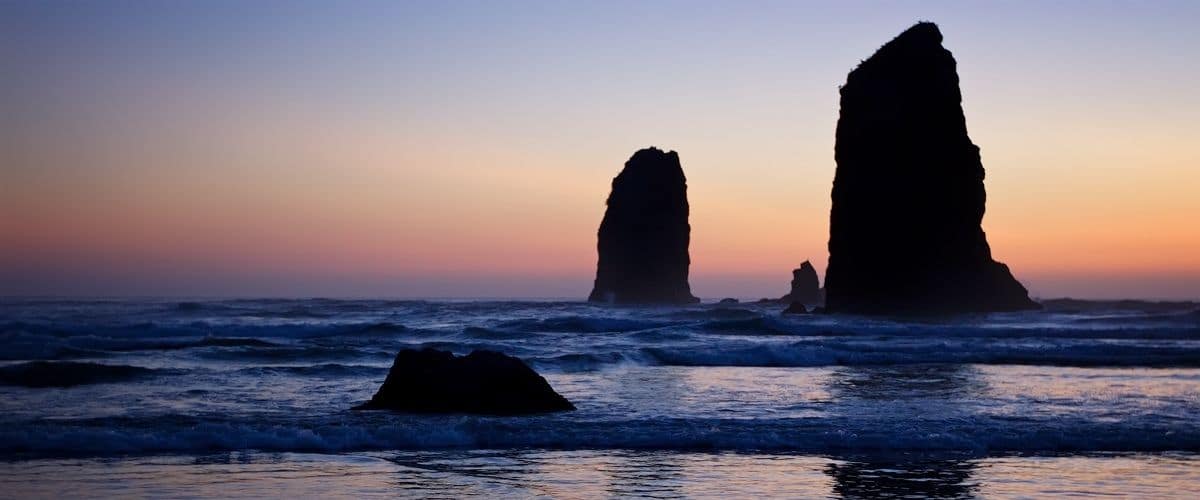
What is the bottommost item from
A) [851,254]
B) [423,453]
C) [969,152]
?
[423,453]

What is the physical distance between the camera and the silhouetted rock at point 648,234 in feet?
369

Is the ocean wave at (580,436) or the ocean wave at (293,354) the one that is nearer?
the ocean wave at (580,436)

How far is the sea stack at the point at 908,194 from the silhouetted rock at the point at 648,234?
149 feet

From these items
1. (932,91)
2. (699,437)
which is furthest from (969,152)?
(699,437)

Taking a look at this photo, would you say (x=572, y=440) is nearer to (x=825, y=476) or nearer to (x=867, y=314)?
(x=825, y=476)

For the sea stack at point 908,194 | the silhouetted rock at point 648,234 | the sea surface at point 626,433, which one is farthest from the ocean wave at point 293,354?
the silhouetted rock at point 648,234

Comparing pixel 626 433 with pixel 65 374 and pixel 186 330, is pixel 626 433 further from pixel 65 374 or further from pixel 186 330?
pixel 186 330

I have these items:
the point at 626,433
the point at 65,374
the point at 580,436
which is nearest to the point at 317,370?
the point at 65,374

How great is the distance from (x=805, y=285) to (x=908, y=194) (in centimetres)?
4916

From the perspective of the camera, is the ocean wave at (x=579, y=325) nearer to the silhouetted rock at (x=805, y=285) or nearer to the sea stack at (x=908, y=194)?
the sea stack at (x=908, y=194)

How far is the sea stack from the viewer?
64.1 m

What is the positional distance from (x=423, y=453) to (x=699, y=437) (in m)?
3.32

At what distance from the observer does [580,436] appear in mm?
12688

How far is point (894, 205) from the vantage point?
211 feet
